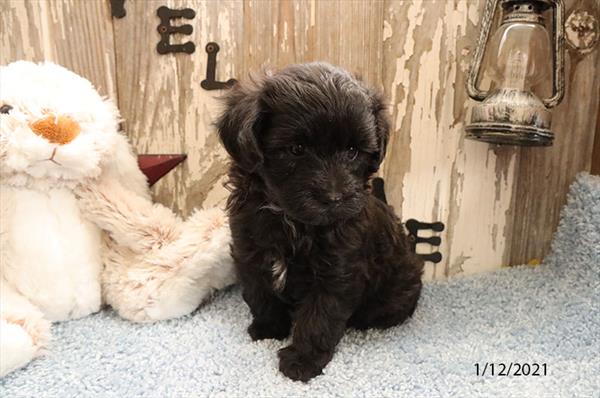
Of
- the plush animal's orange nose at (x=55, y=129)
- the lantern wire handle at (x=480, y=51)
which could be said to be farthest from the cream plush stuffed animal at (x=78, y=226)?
the lantern wire handle at (x=480, y=51)

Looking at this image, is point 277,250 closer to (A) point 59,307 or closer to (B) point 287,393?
(B) point 287,393

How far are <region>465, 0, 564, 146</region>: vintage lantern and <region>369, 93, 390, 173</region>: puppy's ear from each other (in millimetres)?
445

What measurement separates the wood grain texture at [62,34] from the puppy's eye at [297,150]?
0.89 meters

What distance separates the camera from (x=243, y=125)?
1.11m

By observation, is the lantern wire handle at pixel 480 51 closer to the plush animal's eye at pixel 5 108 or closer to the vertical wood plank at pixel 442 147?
the vertical wood plank at pixel 442 147

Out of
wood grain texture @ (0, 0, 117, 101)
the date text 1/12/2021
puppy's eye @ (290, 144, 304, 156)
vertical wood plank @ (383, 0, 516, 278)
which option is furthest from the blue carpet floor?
wood grain texture @ (0, 0, 117, 101)

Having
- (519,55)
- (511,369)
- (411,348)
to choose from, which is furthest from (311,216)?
(519,55)

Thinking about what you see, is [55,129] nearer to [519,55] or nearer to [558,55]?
[519,55]

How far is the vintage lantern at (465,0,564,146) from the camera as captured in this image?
149 centimetres

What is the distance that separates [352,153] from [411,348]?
633mm

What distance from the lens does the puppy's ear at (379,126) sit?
122 cm

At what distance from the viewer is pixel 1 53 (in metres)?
1.64

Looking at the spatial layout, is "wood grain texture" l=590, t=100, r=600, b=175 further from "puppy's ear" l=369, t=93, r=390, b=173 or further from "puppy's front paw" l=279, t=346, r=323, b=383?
Answer: "puppy's front paw" l=279, t=346, r=323, b=383

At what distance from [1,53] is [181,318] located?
108cm
